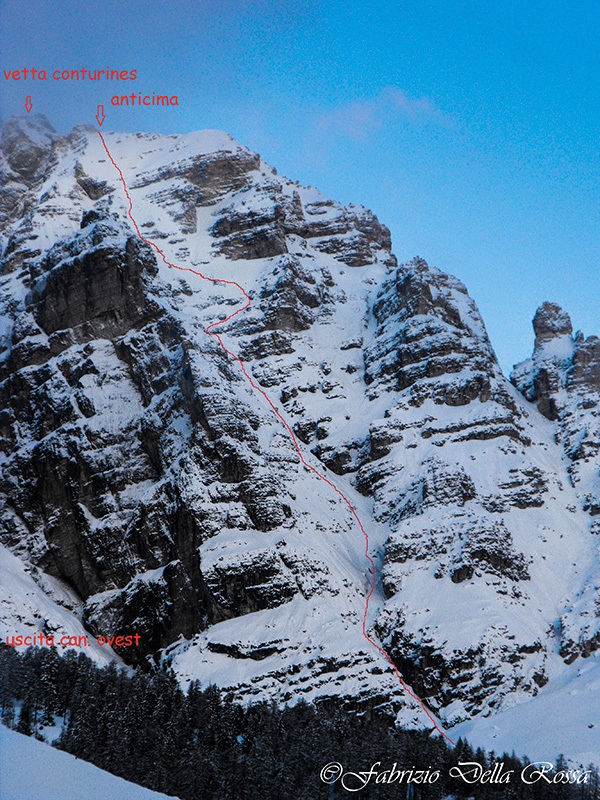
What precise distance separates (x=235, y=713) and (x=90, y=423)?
232 ft

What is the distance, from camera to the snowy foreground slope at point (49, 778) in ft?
267

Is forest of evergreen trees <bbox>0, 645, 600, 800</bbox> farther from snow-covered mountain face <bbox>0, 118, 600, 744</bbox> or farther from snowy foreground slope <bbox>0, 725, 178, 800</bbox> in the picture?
snowy foreground slope <bbox>0, 725, 178, 800</bbox>

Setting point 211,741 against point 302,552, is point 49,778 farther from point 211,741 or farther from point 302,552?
point 302,552

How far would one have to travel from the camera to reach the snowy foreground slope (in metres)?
81.2

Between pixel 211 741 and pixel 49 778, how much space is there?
160 feet

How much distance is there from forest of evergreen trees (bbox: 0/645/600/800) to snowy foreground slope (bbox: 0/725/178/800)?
19403 mm

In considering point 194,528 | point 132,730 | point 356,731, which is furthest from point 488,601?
point 132,730

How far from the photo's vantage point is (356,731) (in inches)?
5630

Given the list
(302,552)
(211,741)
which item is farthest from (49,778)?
(302,552)

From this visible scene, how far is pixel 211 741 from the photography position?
134125 mm

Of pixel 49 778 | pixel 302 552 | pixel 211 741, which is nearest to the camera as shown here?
pixel 49 778

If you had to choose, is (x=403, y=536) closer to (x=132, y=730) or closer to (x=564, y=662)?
(x=564, y=662)

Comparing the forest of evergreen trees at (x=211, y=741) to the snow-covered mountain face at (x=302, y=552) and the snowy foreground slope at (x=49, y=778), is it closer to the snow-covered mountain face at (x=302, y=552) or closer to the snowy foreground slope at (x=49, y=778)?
the snow-covered mountain face at (x=302, y=552)

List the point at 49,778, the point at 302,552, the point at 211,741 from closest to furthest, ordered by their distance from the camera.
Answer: the point at 49,778 < the point at 211,741 < the point at 302,552
